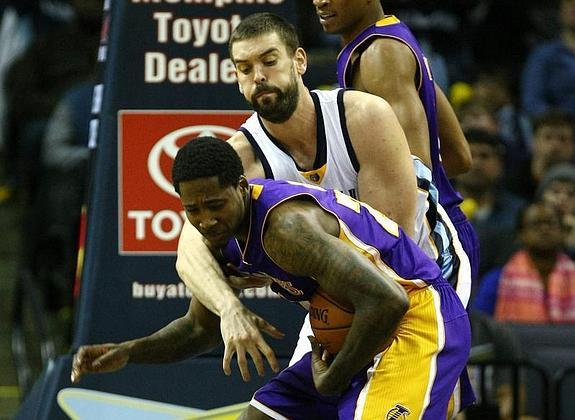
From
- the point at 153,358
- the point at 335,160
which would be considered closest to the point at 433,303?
the point at 335,160

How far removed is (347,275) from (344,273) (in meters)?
0.01

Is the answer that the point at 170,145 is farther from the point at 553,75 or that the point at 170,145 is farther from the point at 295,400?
the point at 553,75

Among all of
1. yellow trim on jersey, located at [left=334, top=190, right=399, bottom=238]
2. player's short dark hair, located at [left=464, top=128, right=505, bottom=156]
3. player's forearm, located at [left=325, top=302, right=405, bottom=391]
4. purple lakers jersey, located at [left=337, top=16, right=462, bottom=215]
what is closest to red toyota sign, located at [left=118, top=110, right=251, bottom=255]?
purple lakers jersey, located at [left=337, top=16, right=462, bottom=215]

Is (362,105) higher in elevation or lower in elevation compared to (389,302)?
higher

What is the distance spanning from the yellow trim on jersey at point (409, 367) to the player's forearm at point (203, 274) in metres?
0.58

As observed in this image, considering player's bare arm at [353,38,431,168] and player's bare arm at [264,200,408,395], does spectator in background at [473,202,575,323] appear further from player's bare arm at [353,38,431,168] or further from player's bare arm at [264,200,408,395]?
player's bare arm at [264,200,408,395]

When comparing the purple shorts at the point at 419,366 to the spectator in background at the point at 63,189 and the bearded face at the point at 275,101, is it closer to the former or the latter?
the bearded face at the point at 275,101

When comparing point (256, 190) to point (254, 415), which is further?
point (254, 415)

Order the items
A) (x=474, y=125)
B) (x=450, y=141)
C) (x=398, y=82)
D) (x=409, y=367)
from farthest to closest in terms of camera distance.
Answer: (x=474, y=125) < (x=450, y=141) < (x=398, y=82) < (x=409, y=367)

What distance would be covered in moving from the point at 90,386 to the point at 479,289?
3.27 meters

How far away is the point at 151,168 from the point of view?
22.3 feet

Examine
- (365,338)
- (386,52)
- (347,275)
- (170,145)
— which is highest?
(386,52)

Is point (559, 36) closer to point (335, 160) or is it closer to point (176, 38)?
point (176, 38)

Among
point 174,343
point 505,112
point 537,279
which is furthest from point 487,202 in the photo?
point 174,343
